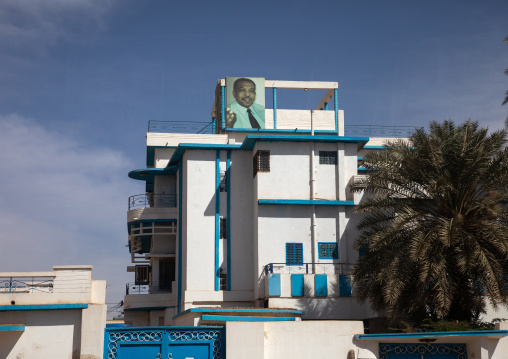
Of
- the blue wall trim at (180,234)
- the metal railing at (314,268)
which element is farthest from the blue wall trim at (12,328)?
the blue wall trim at (180,234)

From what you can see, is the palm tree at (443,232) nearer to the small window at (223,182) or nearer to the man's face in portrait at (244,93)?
the small window at (223,182)

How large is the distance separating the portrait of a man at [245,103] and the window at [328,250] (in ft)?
34.0

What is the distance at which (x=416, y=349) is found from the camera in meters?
19.9

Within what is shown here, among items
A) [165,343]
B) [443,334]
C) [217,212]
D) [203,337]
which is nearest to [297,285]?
[217,212]

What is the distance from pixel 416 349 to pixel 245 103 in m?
24.8

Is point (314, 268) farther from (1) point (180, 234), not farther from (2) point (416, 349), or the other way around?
(2) point (416, 349)

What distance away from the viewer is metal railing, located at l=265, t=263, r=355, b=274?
110 ft

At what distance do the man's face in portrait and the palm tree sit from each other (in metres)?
15.3

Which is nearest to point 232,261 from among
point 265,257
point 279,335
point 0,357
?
point 265,257

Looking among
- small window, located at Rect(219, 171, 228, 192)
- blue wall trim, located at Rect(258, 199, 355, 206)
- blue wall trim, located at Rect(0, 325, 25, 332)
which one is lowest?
blue wall trim, located at Rect(0, 325, 25, 332)

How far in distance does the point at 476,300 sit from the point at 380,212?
6.04m

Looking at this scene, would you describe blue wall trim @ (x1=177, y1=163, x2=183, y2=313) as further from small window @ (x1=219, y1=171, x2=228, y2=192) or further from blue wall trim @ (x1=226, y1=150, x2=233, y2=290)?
blue wall trim @ (x1=226, y1=150, x2=233, y2=290)

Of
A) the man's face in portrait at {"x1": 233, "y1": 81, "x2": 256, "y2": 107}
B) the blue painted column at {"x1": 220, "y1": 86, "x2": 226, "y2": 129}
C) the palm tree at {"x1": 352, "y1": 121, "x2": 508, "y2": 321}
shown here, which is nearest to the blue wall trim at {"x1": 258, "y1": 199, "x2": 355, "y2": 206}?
the palm tree at {"x1": 352, "y1": 121, "x2": 508, "y2": 321}

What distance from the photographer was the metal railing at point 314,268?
110 ft
